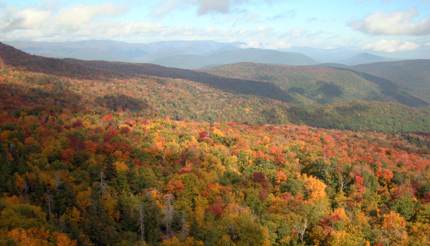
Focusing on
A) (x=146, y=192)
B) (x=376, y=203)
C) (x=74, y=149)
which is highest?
(x=74, y=149)

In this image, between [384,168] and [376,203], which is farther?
[384,168]

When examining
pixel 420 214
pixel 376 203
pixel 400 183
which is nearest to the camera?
pixel 420 214

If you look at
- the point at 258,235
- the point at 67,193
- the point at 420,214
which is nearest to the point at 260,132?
the point at 420,214

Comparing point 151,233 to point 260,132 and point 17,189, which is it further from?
point 260,132

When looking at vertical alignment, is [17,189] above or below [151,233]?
above

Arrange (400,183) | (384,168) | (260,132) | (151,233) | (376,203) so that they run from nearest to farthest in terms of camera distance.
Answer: (151,233) → (376,203) → (400,183) → (384,168) → (260,132)

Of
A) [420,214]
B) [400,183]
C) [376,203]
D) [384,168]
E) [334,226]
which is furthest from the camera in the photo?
[384,168]

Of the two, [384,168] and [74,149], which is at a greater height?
[74,149]

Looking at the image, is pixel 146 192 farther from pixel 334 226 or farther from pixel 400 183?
pixel 400 183

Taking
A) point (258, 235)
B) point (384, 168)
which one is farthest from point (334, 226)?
point (384, 168)
